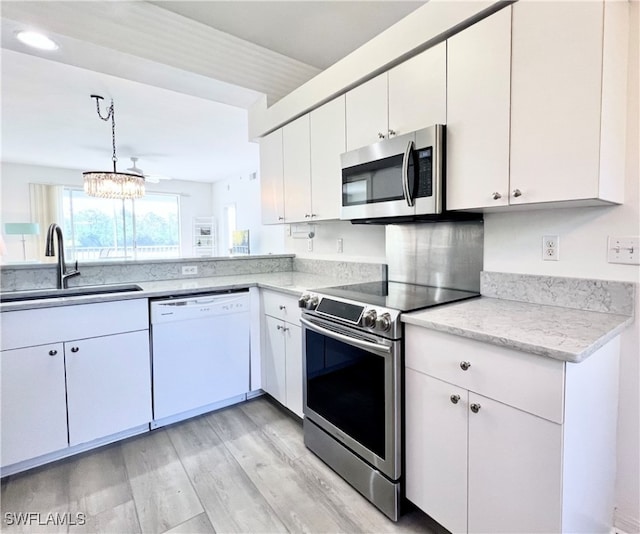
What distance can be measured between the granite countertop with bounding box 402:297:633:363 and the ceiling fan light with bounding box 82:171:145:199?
4175 mm

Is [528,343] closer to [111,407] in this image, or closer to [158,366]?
[158,366]

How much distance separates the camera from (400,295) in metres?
1.84

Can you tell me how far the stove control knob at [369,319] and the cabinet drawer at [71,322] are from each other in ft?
4.61

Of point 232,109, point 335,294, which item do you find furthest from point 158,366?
point 232,109

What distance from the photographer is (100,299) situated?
199 cm

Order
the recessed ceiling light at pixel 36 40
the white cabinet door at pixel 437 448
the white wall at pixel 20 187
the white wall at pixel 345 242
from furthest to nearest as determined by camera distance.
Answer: the white wall at pixel 20 187
the white wall at pixel 345 242
the recessed ceiling light at pixel 36 40
the white cabinet door at pixel 437 448

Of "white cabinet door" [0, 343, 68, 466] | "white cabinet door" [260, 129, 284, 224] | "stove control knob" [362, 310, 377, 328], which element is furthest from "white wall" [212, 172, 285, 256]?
"stove control knob" [362, 310, 377, 328]

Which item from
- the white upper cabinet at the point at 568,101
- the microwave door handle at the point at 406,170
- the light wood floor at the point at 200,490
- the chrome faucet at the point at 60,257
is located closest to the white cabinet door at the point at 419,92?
the microwave door handle at the point at 406,170

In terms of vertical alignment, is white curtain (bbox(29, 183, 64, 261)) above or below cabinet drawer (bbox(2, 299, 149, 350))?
above

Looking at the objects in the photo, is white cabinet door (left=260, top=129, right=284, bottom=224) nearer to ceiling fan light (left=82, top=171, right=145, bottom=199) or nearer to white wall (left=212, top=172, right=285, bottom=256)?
ceiling fan light (left=82, top=171, right=145, bottom=199)

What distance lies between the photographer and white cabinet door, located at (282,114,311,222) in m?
2.45

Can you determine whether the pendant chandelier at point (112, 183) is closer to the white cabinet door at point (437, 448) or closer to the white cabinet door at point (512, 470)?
the white cabinet door at point (437, 448)

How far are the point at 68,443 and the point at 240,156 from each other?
485 cm

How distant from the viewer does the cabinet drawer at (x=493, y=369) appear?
103cm
